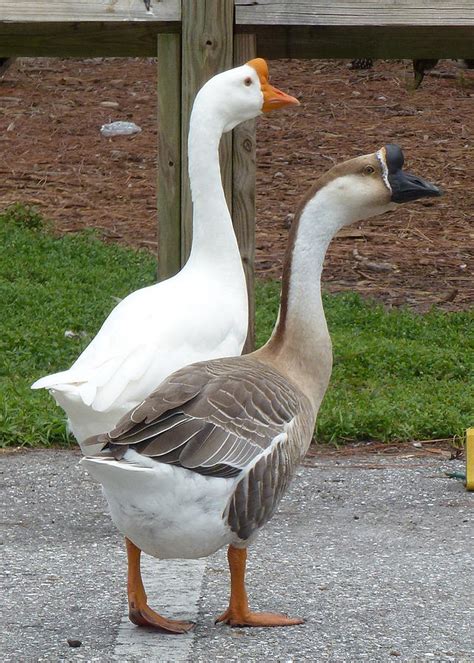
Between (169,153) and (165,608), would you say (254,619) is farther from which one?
(169,153)

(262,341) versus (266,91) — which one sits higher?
(266,91)

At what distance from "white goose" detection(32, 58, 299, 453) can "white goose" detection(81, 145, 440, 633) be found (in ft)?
1.18

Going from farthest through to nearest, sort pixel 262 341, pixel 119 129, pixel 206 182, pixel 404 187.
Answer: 1. pixel 119 129
2. pixel 262 341
3. pixel 206 182
4. pixel 404 187

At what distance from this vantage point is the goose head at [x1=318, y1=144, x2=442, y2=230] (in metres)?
4.00

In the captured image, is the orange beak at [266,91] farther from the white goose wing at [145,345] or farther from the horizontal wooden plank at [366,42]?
the white goose wing at [145,345]

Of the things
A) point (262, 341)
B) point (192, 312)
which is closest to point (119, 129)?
point (262, 341)

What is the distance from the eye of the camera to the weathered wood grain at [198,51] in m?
5.41

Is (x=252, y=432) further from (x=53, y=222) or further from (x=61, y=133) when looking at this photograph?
(x=61, y=133)

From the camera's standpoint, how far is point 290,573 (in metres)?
4.34

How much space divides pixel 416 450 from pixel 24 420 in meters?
1.86

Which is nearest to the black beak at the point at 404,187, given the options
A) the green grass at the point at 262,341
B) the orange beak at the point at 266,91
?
the orange beak at the point at 266,91

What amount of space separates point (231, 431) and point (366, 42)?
2646 mm

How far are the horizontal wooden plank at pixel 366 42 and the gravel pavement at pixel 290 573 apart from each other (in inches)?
73.3

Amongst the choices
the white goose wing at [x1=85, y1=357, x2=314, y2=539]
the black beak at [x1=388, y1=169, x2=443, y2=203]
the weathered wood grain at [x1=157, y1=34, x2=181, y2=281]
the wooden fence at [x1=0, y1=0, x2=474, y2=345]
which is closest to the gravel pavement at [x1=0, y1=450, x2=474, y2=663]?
the white goose wing at [x1=85, y1=357, x2=314, y2=539]
